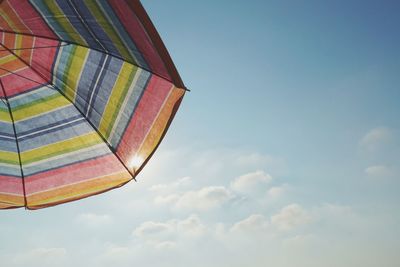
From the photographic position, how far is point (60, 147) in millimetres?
3188

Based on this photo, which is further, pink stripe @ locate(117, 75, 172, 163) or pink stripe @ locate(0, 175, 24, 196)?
pink stripe @ locate(0, 175, 24, 196)

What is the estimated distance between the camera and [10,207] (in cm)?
320

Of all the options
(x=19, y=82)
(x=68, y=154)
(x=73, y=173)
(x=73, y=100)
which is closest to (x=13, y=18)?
(x=19, y=82)

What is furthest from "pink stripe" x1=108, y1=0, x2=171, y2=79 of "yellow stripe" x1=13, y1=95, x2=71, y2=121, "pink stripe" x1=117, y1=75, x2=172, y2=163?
"yellow stripe" x1=13, y1=95, x2=71, y2=121

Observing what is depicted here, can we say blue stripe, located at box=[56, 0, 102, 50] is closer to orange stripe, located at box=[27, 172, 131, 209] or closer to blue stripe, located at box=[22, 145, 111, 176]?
blue stripe, located at box=[22, 145, 111, 176]

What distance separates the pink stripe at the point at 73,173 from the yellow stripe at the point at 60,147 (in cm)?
15

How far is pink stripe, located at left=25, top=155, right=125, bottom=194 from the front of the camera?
3.11 meters

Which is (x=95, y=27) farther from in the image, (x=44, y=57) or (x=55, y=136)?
(x=55, y=136)

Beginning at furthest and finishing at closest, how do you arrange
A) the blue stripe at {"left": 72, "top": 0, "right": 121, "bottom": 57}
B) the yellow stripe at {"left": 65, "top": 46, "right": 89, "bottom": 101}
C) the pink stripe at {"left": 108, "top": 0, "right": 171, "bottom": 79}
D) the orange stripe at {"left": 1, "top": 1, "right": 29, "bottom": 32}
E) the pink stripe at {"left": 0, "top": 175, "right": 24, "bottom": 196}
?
1. the pink stripe at {"left": 0, "top": 175, "right": 24, "bottom": 196}
2. the yellow stripe at {"left": 65, "top": 46, "right": 89, "bottom": 101}
3. the orange stripe at {"left": 1, "top": 1, "right": 29, "bottom": 32}
4. the blue stripe at {"left": 72, "top": 0, "right": 121, "bottom": 57}
5. the pink stripe at {"left": 108, "top": 0, "right": 171, "bottom": 79}

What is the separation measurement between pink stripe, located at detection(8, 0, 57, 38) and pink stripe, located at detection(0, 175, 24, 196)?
53.0 inches

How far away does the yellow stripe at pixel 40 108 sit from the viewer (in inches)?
124

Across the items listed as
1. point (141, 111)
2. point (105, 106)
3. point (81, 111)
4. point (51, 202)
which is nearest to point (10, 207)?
point (51, 202)

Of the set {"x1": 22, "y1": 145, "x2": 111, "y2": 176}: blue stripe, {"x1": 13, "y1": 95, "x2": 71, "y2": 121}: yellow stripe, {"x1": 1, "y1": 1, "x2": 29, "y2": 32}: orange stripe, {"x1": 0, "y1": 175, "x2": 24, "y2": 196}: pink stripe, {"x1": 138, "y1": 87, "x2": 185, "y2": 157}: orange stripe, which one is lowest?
{"x1": 0, "y1": 175, "x2": 24, "y2": 196}: pink stripe

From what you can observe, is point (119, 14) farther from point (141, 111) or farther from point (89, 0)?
point (141, 111)
